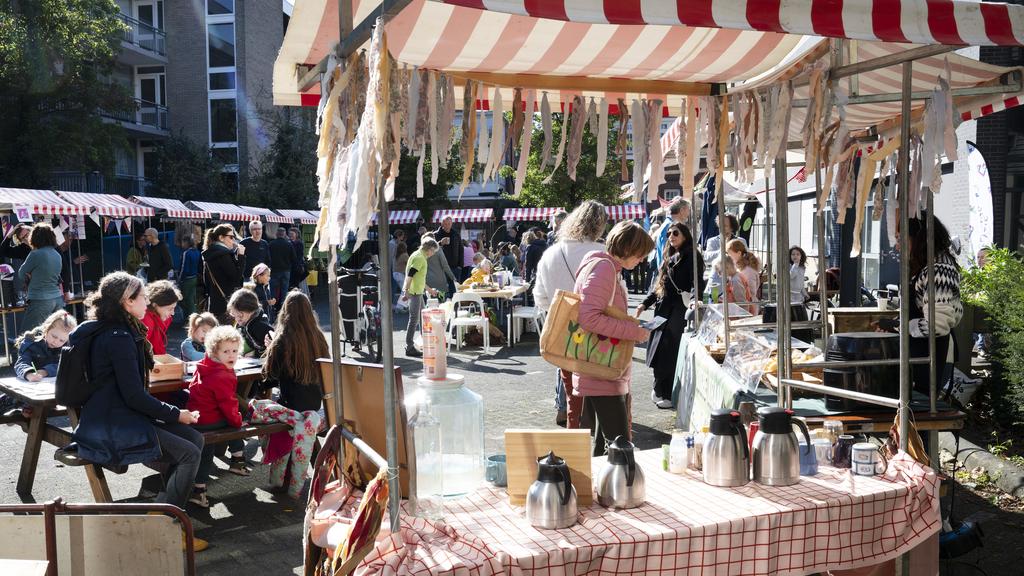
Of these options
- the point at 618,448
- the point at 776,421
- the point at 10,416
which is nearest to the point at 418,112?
the point at 618,448

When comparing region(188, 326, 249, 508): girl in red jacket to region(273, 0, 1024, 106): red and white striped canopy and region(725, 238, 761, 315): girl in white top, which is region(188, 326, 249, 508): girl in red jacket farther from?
region(725, 238, 761, 315): girl in white top

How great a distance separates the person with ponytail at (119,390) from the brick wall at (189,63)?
3462 cm

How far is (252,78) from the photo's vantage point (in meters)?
37.9

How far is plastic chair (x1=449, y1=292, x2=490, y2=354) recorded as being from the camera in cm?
1180

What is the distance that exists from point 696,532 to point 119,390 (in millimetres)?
3381

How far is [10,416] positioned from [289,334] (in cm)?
207

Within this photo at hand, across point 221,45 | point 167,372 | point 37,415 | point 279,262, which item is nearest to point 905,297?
point 167,372

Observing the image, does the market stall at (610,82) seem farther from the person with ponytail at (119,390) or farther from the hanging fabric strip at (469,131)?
the person with ponytail at (119,390)

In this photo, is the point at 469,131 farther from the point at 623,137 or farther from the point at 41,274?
the point at 41,274

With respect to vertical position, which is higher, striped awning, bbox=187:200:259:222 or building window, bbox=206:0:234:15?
building window, bbox=206:0:234:15

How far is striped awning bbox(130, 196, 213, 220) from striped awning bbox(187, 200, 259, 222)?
1.52 feet

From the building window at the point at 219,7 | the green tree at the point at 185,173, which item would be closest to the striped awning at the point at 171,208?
the green tree at the point at 185,173

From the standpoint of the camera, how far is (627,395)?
190 inches

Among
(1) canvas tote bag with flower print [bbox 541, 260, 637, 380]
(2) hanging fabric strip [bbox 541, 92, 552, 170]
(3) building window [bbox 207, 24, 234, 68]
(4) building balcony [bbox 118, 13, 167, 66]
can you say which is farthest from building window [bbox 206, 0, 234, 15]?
(1) canvas tote bag with flower print [bbox 541, 260, 637, 380]
